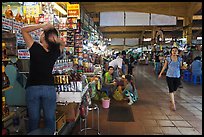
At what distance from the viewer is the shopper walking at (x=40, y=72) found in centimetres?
305

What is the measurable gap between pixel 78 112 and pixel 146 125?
1.46 meters

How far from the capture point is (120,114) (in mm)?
5980

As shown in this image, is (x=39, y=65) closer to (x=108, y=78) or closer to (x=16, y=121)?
(x=16, y=121)

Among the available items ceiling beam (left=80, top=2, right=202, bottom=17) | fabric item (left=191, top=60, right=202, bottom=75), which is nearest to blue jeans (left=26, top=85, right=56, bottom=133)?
fabric item (left=191, top=60, right=202, bottom=75)

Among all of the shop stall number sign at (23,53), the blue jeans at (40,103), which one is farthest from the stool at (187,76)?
the blue jeans at (40,103)

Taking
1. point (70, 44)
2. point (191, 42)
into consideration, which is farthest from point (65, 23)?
point (191, 42)

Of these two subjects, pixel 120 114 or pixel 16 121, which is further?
pixel 120 114

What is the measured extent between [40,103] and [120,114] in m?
3.15

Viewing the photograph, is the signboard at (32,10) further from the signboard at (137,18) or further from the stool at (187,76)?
the signboard at (137,18)

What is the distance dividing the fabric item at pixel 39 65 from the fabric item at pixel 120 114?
2.74 meters

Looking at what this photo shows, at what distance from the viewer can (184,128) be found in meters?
4.91

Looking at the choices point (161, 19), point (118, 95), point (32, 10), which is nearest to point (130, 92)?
point (118, 95)

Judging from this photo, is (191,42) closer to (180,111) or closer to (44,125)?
(180,111)

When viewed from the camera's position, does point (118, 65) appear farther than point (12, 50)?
Yes
